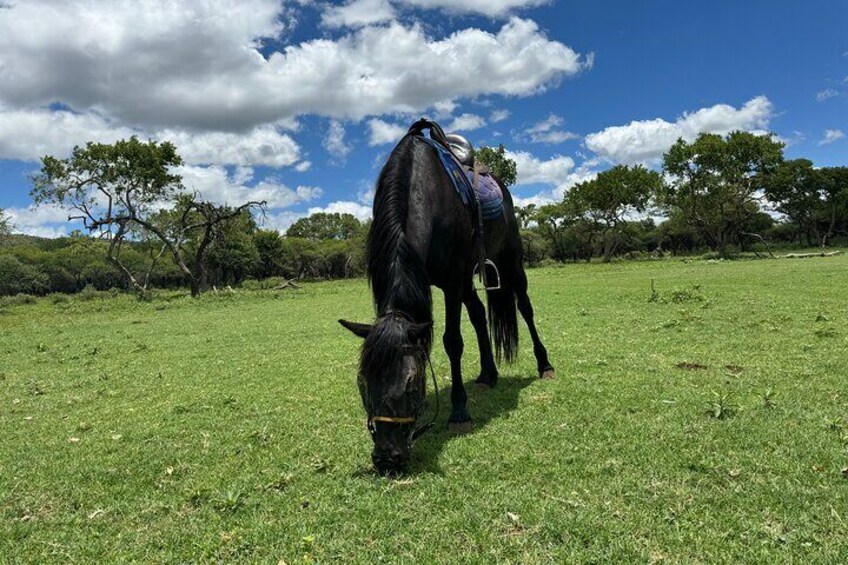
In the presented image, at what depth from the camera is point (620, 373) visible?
7020 mm

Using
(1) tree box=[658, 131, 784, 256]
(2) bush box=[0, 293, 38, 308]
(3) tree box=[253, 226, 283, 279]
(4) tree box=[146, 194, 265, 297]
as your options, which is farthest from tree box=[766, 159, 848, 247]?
(2) bush box=[0, 293, 38, 308]

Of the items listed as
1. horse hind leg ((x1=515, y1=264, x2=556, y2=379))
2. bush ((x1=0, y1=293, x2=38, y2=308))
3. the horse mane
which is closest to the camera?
the horse mane

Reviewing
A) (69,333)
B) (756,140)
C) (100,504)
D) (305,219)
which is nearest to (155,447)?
(100,504)

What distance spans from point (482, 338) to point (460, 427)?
1.82 meters

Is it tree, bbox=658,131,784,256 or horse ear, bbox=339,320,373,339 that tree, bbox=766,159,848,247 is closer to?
tree, bbox=658,131,784,256

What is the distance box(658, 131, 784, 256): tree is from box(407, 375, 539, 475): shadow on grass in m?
48.0

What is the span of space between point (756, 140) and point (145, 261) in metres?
73.4

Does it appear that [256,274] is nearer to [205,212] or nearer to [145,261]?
[145,261]

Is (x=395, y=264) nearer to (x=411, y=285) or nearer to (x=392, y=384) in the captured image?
(x=411, y=285)

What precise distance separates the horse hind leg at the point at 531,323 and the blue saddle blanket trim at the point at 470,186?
131 centimetres

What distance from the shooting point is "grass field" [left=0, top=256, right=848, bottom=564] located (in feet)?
10.6

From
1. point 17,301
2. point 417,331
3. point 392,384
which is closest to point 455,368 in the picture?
point 417,331

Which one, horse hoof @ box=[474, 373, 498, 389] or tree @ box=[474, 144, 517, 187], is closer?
horse hoof @ box=[474, 373, 498, 389]

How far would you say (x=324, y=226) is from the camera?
11206 centimetres
